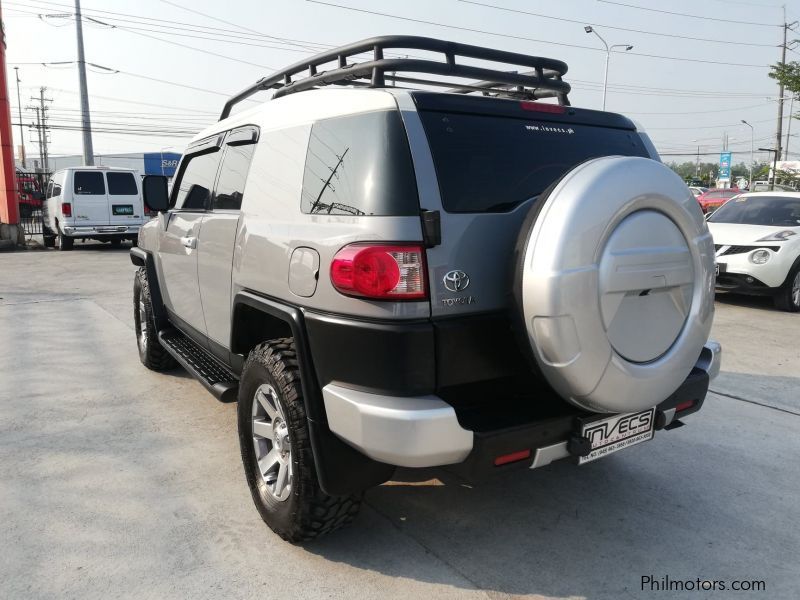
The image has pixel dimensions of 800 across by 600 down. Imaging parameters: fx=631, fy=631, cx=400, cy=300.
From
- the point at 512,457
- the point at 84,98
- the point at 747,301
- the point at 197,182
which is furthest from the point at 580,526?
the point at 84,98

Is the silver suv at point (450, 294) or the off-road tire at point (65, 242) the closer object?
the silver suv at point (450, 294)

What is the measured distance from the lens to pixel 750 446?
381 cm

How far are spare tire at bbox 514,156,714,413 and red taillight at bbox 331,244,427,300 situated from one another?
14.3 inches

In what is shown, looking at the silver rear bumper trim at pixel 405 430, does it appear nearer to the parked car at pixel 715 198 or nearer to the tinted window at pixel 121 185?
the tinted window at pixel 121 185

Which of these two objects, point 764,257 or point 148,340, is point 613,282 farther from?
point 764,257

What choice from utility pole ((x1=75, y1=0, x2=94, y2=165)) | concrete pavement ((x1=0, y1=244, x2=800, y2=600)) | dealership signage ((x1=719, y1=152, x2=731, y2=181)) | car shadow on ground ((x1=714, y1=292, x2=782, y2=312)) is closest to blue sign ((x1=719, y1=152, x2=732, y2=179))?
dealership signage ((x1=719, y1=152, x2=731, y2=181))

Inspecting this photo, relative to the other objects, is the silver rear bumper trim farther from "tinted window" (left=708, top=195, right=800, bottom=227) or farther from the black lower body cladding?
"tinted window" (left=708, top=195, right=800, bottom=227)

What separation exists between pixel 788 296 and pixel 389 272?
7.53 m

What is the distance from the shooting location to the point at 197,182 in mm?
4066

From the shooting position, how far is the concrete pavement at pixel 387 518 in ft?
8.10

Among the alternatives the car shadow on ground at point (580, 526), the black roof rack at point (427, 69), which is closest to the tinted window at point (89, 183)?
the black roof rack at point (427, 69)

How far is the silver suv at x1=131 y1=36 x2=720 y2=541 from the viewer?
219 cm

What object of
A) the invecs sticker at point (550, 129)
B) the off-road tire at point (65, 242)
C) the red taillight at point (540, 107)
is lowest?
the off-road tire at point (65, 242)

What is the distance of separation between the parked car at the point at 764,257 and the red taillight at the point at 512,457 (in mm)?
6684
